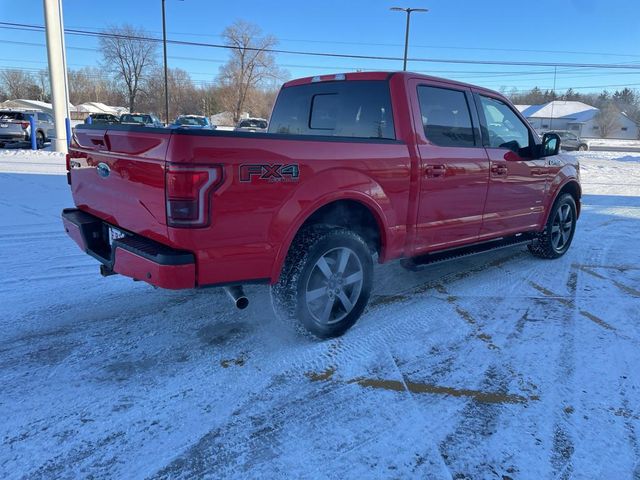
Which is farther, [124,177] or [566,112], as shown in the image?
[566,112]

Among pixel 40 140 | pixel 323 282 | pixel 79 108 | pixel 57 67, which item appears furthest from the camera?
pixel 79 108

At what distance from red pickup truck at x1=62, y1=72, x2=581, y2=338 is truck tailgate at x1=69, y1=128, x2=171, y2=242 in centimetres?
1

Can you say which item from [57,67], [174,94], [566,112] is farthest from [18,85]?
[566,112]

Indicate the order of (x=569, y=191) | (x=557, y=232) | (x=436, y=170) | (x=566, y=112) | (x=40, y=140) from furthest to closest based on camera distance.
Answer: (x=566, y=112)
(x=40, y=140)
(x=569, y=191)
(x=557, y=232)
(x=436, y=170)

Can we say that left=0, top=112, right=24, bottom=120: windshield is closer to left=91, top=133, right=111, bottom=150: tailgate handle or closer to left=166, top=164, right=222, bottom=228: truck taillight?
left=91, top=133, right=111, bottom=150: tailgate handle

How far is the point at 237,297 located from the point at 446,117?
2498mm

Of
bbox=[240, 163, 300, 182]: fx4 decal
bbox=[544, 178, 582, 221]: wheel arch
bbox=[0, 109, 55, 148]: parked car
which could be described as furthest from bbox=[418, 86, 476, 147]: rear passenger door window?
bbox=[0, 109, 55, 148]: parked car

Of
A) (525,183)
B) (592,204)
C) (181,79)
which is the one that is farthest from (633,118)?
(525,183)

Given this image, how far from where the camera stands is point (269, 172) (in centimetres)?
286

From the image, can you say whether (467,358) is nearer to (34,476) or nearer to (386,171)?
(386,171)

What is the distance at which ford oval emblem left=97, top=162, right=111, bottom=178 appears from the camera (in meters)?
3.21

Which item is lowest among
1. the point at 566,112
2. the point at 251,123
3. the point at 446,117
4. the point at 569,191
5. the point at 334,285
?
the point at 334,285

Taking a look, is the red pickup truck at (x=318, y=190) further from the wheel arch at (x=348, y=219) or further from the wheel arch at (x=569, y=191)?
the wheel arch at (x=569, y=191)

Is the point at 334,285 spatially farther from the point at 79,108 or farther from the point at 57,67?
the point at 79,108
